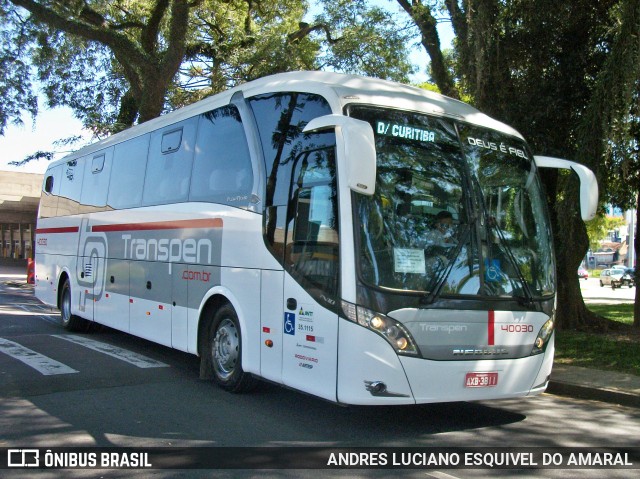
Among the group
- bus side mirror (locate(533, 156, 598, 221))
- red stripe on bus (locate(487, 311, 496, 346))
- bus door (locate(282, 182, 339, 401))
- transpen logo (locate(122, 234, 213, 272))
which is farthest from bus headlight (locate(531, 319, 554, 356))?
transpen logo (locate(122, 234, 213, 272))

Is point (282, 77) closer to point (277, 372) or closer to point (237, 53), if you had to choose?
point (277, 372)

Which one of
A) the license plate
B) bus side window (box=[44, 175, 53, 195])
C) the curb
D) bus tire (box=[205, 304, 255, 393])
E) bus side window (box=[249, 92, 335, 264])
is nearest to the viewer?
the license plate

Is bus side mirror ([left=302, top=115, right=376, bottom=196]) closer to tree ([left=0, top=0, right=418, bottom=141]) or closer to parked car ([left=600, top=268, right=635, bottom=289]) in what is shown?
tree ([left=0, top=0, right=418, bottom=141])

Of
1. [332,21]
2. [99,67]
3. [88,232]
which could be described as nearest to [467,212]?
[88,232]

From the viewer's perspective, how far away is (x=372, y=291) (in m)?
5.55

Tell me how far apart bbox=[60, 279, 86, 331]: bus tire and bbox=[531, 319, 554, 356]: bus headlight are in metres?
9.30

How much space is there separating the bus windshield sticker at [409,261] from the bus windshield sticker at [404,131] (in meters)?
1.13

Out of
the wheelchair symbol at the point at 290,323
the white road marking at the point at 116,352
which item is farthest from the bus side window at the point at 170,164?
the wheelchair symbol at the point at 290,323

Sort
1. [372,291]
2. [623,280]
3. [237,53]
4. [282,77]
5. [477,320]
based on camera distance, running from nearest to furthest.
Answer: [372,291] → [477,320] → [282,77] → [237,53] → [623,280]

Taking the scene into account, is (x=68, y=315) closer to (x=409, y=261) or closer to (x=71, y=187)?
(x=71, y=187)

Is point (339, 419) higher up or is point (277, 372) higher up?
point (277, 372)

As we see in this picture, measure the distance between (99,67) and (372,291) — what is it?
20.4m

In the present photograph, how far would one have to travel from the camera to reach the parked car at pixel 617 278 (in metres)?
46.8

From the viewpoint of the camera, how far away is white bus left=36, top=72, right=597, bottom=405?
560cm
